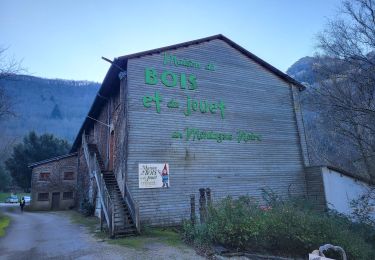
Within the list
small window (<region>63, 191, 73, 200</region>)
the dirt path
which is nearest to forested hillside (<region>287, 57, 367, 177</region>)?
the dirt path

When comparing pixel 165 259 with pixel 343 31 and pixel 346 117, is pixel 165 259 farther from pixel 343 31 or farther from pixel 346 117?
pixel 343 31

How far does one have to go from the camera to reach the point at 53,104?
14000 cm

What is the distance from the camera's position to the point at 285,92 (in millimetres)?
19094

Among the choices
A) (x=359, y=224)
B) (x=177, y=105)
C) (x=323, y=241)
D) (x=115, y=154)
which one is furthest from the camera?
(x=115, y=154)

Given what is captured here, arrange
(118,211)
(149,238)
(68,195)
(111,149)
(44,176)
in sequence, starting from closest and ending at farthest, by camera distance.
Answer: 1. (149,238)
2. (118,211)
3. (111,149)
4. (44,176)
5. (68,195)

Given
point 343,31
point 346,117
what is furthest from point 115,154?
point 343,31

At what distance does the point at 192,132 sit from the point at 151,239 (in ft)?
20.2

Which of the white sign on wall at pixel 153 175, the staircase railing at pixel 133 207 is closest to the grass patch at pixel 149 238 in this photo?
the staircase railing at pixel 133 207

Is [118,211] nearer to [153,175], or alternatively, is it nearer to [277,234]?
[153,175]

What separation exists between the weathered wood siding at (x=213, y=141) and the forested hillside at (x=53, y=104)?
106467 millimetres

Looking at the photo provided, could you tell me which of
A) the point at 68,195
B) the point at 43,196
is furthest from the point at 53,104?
the point at 68,195

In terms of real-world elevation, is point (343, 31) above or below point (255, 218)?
above

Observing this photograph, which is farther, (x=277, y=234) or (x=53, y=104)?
(x=53, y=104)

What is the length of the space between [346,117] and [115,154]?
13339mm
